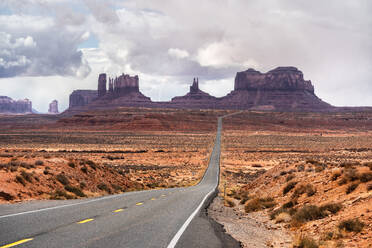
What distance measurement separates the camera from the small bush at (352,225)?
9.96 metres

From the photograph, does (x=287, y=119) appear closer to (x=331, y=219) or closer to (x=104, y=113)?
(x=104, y=113)

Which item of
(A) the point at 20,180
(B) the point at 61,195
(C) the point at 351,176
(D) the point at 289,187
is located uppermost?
(C) the point at 351,176

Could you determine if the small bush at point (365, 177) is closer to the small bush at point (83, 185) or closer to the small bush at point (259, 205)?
the small bush at point (259, 205)

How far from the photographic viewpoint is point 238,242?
10.1m

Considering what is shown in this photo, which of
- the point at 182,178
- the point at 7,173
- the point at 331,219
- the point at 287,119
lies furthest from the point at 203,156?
the point at 287,119

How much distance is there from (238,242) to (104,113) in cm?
17578

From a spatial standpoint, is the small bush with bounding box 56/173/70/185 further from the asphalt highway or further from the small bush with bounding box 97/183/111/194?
the asphalt highway

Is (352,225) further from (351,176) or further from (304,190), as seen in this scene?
(304,190)

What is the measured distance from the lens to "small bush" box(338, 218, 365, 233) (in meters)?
9.96

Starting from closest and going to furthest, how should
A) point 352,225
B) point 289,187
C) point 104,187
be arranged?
1. point 352,225
2. point 289,187
3. point 104,187

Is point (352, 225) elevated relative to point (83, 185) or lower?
elevated

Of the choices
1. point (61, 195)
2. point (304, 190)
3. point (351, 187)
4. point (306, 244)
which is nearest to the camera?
point (306, 244)

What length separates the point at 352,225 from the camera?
1012 cm

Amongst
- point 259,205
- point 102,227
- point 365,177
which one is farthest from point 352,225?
point 259,205
